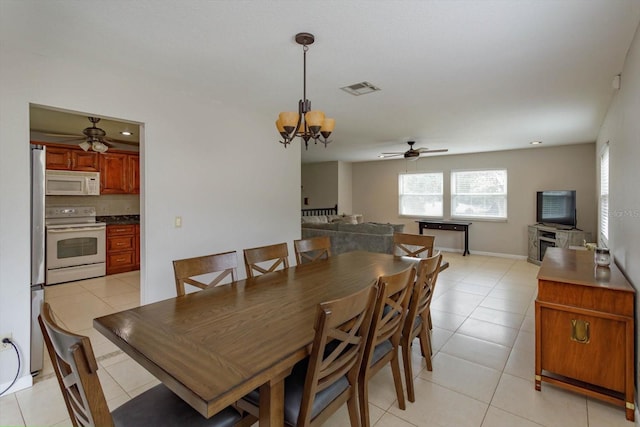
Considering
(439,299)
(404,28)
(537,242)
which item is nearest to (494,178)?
(537,242)

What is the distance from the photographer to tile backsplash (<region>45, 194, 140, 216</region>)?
5.22 m

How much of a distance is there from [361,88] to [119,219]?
16.7 feet

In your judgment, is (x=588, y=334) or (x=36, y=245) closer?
(x=588, y=334)

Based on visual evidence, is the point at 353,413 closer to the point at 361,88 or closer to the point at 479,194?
the point at 361,88

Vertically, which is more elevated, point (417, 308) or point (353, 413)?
point (417, 308)

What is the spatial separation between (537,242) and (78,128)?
8.24m

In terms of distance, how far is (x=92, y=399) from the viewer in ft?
3.25

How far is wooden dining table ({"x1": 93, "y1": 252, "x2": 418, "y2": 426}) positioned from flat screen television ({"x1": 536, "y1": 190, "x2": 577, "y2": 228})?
5744mm

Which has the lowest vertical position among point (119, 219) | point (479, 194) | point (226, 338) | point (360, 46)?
point (226, 338)

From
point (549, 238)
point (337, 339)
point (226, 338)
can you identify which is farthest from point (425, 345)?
point (549, 238)

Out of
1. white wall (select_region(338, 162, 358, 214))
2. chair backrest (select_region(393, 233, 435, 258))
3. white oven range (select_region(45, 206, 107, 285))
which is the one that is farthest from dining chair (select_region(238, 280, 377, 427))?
white wall (select_region(338, 162, 358, 214))

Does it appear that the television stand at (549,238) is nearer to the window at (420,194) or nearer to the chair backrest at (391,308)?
the window at (420,194)

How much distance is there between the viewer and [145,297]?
9.53 ft

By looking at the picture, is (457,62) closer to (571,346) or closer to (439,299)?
(571,346)
